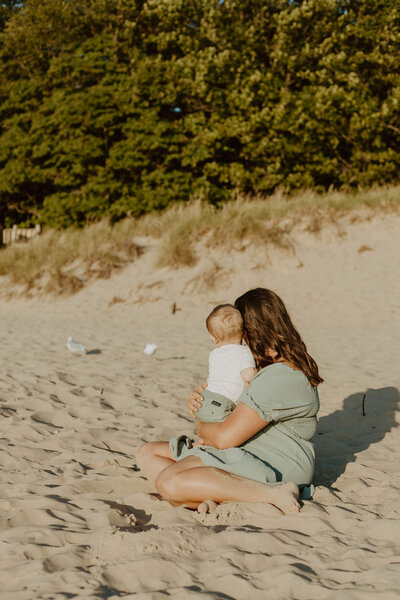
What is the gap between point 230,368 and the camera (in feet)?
10.1

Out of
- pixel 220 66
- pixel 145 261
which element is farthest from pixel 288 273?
pixel 220 66

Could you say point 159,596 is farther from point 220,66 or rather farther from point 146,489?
point 220,66

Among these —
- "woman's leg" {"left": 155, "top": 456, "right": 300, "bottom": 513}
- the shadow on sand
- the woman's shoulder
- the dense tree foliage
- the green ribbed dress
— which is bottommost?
the shadow on sand

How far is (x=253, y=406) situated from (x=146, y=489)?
2.93 feet

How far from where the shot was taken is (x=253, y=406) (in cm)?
278

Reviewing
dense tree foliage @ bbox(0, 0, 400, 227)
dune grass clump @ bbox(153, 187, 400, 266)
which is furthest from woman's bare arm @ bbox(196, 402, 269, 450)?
dense tree foliage @ bbox(0, 0, 400, 227)

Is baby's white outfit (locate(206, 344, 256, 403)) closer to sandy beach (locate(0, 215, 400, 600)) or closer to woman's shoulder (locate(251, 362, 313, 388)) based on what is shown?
woman's shoulder (locate(251, 362, 313, 388))

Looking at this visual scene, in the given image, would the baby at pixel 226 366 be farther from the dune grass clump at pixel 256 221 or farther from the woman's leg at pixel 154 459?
the dune grass clump at pixel 256 221

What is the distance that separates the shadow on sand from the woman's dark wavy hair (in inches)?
34.9

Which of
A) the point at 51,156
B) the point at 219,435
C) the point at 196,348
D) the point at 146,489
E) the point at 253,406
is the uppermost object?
the point at 51,156

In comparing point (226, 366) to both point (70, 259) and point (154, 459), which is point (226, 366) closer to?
point (154, 459)

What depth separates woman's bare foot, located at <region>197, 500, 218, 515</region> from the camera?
271cm

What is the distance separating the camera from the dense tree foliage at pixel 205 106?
53.9 feet

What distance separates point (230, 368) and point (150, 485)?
2.74 ft
